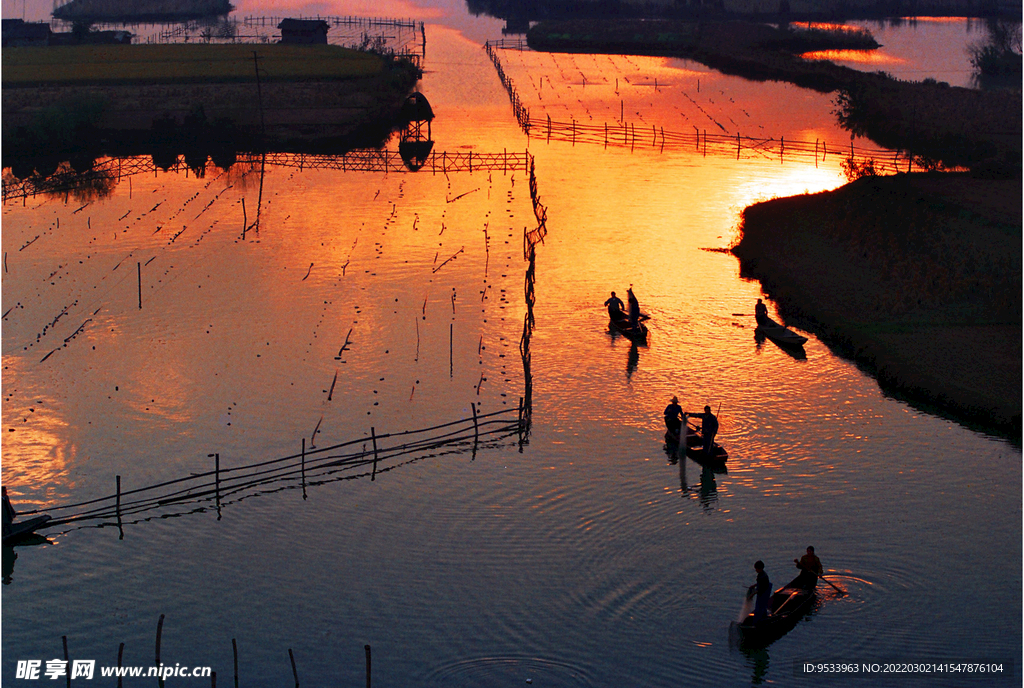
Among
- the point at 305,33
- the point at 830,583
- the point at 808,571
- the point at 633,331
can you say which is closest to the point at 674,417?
the point at 830,583

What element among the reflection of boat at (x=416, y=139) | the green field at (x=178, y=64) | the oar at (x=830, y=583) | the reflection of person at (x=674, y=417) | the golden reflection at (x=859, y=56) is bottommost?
the oar at (x=830, y=583)

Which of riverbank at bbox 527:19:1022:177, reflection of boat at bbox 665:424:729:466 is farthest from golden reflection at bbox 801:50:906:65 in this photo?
reflection of boat at bbox 665:424:729:466

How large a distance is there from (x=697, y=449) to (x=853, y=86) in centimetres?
7947

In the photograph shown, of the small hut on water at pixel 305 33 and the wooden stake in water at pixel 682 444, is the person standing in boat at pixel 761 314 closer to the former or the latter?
the wooden stake in water at pixel 682 444

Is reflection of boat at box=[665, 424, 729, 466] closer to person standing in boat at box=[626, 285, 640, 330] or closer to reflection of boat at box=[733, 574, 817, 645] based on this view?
reflection of boat at box=[733, 574, 817, 645]

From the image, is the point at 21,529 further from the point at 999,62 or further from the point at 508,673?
the point at 999,62

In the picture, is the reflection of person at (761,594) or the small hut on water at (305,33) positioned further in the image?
the small hut on water at (305,33)

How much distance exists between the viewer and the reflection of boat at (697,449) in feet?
106

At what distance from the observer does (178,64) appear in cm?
10825

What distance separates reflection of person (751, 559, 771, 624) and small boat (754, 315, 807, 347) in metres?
19.0

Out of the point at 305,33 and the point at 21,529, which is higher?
the point at 305,33

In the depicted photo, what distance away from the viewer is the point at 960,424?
36.1 metres

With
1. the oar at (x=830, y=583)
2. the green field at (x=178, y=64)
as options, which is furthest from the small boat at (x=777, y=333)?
the green field at (x=178, y=64)

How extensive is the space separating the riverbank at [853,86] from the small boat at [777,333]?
33.1 metres
